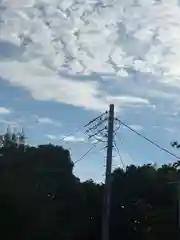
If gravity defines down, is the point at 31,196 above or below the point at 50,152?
below

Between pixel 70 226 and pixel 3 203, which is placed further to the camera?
pixel 70 226

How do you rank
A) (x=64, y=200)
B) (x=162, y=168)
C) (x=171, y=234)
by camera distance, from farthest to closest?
1. (x=162, y=168)
2. (x=64, y=200)
3. (x=171, y=234)

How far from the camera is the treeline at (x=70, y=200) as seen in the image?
116 ft

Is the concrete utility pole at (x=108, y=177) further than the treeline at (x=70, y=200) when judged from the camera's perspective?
No

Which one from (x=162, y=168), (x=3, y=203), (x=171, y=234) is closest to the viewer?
(x=3, y=203)

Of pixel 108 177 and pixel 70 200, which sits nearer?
pixel 108 177

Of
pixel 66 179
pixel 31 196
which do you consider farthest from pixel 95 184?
pixel 31 196

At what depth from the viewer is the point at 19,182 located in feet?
119

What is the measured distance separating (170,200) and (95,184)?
21.1ft

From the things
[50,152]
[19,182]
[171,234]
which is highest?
[50,152]

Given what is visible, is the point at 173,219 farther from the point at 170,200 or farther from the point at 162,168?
the point at 162,168

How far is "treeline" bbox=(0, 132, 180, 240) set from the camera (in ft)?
116

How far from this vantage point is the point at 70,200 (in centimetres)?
4053

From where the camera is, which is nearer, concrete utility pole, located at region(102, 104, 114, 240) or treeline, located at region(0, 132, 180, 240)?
concrete utility pole, located at region(102, 104, 114, 240)
